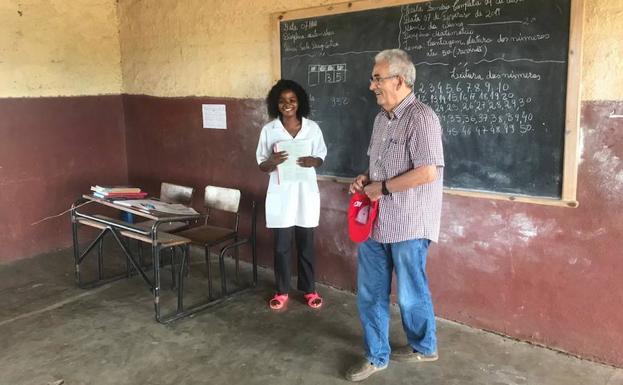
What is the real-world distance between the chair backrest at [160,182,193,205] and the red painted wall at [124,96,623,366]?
1.10 meters

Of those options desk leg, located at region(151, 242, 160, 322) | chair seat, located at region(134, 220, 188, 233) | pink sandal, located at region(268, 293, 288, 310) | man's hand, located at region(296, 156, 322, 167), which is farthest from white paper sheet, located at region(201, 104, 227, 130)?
pink sandal, located at region(268, 293, 288, 310)

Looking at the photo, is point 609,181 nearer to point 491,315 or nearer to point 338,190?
point 491,315

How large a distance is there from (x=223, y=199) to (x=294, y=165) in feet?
2.74

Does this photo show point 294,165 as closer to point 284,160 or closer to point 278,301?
point 284,160

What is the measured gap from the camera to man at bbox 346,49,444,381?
2498 millimetres

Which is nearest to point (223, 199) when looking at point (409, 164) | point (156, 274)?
point (156, 274)

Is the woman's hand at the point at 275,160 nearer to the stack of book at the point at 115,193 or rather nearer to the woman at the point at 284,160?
the woman at the point at 284,160

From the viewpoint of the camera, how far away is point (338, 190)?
12.6ft

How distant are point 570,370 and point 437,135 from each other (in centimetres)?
152

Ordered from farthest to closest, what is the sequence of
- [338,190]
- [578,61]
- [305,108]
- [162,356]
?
[338,190] < [305,108] < [162,356] < [578,61]

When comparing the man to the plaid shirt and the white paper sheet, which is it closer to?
the plaid shirt

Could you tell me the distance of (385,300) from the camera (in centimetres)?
283

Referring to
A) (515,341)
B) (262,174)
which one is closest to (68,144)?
(262,174)

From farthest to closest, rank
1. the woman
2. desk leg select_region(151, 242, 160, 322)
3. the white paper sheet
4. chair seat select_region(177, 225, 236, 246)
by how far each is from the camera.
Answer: the white paper sheet
chair seat select_region(177, 225, 236, 246)
the woman
desk leg select_region(151, 242, 160, 322)
